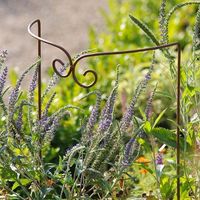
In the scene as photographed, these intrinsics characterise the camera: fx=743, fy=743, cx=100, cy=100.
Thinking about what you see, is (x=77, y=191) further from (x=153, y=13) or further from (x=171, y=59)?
(x=153, y=13)

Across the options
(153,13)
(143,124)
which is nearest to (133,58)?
(153,13)

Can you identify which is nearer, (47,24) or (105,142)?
(105,142)

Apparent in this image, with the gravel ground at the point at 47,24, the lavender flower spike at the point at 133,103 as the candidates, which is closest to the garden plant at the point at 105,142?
the lavender flower spike at the point at 133,103

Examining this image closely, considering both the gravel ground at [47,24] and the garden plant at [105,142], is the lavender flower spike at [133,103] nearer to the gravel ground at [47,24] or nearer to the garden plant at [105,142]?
the garden plant at [105,142]

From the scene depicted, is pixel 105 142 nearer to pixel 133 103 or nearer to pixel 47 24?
pixel 133 103

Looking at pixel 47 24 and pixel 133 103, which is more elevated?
pixel 47 24

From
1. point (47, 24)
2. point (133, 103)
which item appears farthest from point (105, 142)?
point (47, 24)

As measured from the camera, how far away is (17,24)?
341 inches

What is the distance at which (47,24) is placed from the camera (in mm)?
8766

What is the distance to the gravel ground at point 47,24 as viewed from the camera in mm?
7834

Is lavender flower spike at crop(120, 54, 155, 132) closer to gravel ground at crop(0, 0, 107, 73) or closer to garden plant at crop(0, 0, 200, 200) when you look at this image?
garden plant at crop(0, 0, 200, 200)

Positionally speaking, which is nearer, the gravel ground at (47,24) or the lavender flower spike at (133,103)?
the lavender flower spike at (133,103)

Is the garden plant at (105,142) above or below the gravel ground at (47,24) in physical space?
below

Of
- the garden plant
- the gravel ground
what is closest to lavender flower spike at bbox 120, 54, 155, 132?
the garden plant
